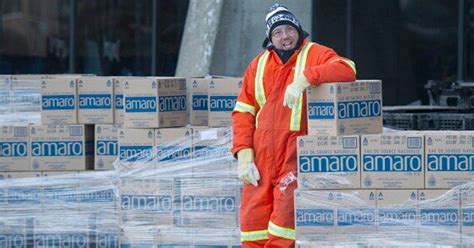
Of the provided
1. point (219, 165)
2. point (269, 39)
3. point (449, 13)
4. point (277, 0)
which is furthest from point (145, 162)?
point (449, 13)

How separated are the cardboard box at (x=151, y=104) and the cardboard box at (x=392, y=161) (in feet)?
5.96

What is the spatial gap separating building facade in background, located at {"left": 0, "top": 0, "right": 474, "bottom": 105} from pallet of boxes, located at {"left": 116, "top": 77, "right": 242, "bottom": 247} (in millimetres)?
4375

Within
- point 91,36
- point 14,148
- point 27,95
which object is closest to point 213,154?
point 14,148

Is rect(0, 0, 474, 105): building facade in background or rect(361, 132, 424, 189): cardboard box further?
rect(0, 0, 474, 105): building facade in background

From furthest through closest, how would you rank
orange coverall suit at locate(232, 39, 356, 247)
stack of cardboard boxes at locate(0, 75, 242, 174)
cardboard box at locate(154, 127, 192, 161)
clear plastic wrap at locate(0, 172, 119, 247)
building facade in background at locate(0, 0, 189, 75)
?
building facade in background at locate(0, 0, 189, 75) → clear plastic wrap at locate(0, 172, 119, 247) → stack of cardboard boxes at locate(0, 75, 242, 174) → cardboard box at locate(154, 127, 192, 161) → orange coverall suit at locate(232, 39, 356, 247)

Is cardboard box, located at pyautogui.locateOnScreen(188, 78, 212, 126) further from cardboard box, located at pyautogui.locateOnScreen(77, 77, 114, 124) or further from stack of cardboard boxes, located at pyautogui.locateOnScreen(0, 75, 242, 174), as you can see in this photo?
cardboard box, located at pyautogui.locateOnScreen(77, 77, 114, 124)

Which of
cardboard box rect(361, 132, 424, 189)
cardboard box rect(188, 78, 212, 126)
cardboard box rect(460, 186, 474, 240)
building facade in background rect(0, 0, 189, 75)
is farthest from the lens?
building facade in background rect(0, 0, 189, 75)

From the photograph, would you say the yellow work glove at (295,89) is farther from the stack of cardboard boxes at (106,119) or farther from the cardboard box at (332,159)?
the stack of cardboard boxes at (106,119)

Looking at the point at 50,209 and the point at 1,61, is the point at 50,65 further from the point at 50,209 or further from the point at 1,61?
the point at 50,209

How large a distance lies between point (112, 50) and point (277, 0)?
3.49 meters

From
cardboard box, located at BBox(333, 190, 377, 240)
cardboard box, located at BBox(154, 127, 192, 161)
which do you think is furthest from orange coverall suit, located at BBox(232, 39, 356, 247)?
cardboard box, located at BBox(154, 127, 192, 161)

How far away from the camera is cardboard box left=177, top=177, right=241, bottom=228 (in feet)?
27.8

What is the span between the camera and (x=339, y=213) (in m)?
7.52

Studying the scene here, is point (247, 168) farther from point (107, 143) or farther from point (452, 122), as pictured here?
point (452, 122)
